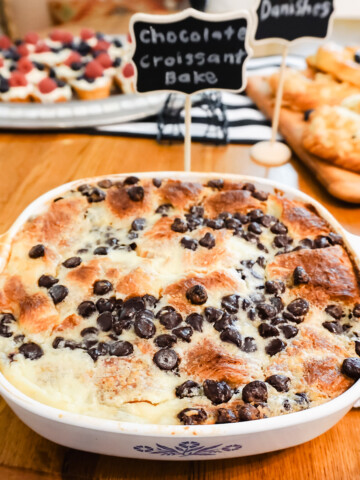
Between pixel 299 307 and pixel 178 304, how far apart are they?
0.32 m

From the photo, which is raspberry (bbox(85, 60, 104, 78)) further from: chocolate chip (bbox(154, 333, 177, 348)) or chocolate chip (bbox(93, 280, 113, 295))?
chocolate chip (bbox(154, 333, 177, 348))

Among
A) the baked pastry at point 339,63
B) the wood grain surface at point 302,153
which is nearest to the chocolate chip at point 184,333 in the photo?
the wood grain surface at point 302,153

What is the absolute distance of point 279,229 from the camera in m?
1.40

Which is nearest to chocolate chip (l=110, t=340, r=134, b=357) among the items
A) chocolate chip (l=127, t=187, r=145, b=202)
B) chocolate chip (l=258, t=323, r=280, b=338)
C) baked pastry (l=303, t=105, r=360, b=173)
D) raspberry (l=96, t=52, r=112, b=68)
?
chocolate chip (l=258, t=323, r=280, b=338)

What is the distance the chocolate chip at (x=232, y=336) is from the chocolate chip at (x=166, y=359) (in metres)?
0.13

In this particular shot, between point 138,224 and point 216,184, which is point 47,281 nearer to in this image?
point 138,224

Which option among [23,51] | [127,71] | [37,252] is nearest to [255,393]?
[37,252]

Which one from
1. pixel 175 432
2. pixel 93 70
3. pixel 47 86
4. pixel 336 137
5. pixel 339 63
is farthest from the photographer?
pixel 93 70

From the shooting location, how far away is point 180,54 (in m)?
1.52

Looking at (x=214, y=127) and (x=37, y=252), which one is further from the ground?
(x=37, y=252)

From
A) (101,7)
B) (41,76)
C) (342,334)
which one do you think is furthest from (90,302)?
(101,7)

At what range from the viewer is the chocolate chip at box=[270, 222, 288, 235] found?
1396 millimetres

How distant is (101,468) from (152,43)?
51.7 inches

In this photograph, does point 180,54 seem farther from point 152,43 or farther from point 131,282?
point 131,282
